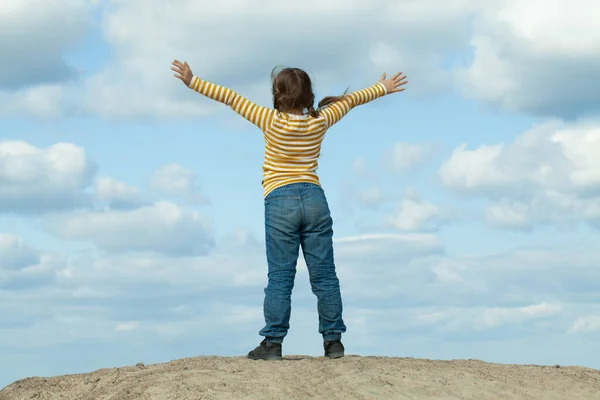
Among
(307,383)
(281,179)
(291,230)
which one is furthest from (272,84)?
(307,383)

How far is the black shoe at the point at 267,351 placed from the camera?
8047 mm

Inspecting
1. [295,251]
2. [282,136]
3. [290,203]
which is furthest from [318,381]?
[282,136]

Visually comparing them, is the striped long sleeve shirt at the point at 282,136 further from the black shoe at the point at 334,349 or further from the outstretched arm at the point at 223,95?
the black shoe at the point at 334,349

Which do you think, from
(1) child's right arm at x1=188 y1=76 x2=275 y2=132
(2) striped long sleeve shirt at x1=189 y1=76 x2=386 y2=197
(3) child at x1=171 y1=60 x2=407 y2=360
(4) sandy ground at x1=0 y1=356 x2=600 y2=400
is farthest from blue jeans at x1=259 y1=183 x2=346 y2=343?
(1) child's right arm at x1=188 y1=76 x2=275 y2=132

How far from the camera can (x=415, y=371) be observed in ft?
25.5

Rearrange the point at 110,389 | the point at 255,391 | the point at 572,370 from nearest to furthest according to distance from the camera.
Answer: the point at 255,391 → the point at 110,389 → the point at 572,370

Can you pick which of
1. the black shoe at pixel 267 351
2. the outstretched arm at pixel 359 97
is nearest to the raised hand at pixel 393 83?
the outstretched arm at pixel 359 97

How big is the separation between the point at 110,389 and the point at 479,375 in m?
3.65

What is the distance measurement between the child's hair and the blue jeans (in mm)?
825

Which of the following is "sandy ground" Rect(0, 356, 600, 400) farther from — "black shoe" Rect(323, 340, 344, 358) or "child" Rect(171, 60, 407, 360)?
"child" Rect(171, 60, 407, 360)

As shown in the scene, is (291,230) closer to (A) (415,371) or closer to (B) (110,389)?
(A) (415,371)

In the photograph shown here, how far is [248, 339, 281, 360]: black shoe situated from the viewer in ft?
26.4

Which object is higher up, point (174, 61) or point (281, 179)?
point (174, 61)

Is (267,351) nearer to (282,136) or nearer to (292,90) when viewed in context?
(282,136)
